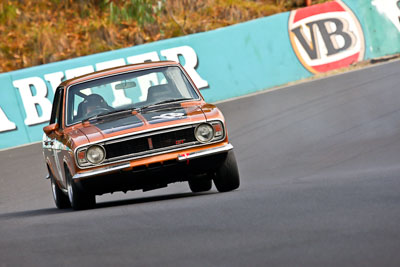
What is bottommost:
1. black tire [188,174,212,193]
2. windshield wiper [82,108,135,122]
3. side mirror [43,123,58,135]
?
black tire [188,174,212,193]

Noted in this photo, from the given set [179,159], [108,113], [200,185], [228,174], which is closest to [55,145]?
[108,113]

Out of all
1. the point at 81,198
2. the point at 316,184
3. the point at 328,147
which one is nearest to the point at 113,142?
the point at 81,198

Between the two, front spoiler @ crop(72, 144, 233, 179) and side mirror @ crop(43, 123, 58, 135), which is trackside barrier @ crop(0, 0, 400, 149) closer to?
side mirror @ crop(43, 123, 58, 135)

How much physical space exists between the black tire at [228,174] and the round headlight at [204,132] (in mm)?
278

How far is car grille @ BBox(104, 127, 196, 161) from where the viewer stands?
8.53 m

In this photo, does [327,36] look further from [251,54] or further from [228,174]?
[228,174]

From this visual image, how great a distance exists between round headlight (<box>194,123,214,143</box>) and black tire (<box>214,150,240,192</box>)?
28 centimetres

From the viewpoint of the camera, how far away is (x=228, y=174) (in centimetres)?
890

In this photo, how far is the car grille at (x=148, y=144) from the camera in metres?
8.53

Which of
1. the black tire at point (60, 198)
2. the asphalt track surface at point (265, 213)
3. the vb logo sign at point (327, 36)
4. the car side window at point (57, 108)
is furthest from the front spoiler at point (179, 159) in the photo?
the vb logo sign at point (327, 36)

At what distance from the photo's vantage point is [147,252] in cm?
561

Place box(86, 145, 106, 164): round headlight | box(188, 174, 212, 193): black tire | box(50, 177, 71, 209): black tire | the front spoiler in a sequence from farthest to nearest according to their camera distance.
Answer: box(50, 177, 71, 209): black tire < box(188, 174, 212, 193): black tire < box(86, 145, 106, 164): round headlight < the front spoiler

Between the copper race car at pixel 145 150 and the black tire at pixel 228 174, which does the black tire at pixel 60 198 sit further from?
the black tire at pixel 228 174

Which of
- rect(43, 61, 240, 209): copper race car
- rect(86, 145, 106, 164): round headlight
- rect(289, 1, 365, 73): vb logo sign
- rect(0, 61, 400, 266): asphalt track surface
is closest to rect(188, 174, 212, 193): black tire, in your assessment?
rect(0, 61, 400, 266): asphalt track surface
